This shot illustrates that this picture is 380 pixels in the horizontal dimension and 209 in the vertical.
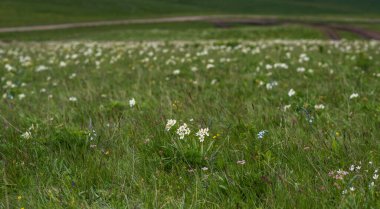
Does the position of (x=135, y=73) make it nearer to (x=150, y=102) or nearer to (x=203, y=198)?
(x=150, y=102)

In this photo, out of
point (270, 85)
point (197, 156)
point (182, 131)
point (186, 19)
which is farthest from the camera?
point (186, 19)

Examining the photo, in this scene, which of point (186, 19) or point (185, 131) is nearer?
point (185, 131)

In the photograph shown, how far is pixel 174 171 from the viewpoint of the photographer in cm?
379

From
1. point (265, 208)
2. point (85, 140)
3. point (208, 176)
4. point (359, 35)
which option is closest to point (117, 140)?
point (85, 140)

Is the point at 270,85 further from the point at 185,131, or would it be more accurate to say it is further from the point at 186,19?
the point at 186,19

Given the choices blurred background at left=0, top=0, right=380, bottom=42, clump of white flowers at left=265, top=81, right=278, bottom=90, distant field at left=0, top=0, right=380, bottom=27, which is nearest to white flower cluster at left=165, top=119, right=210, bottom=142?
clump of white flowers at left=265, top=81, right=278, bottom=90

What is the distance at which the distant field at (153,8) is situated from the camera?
235ft

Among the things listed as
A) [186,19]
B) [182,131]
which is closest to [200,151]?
[182,131]

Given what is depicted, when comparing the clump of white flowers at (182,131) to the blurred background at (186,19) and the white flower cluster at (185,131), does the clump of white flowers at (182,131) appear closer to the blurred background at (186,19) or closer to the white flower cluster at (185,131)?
the white flower cluster at (185,131)

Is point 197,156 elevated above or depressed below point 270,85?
above

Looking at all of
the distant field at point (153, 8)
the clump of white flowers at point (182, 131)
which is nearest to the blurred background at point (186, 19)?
the distant field at point (153, 8)

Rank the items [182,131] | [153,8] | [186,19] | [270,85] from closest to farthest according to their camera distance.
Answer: [182,131] → [270,85] → [186,19] → [153,8]

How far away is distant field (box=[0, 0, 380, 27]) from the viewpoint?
7175cm

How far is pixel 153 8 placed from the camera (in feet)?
303
